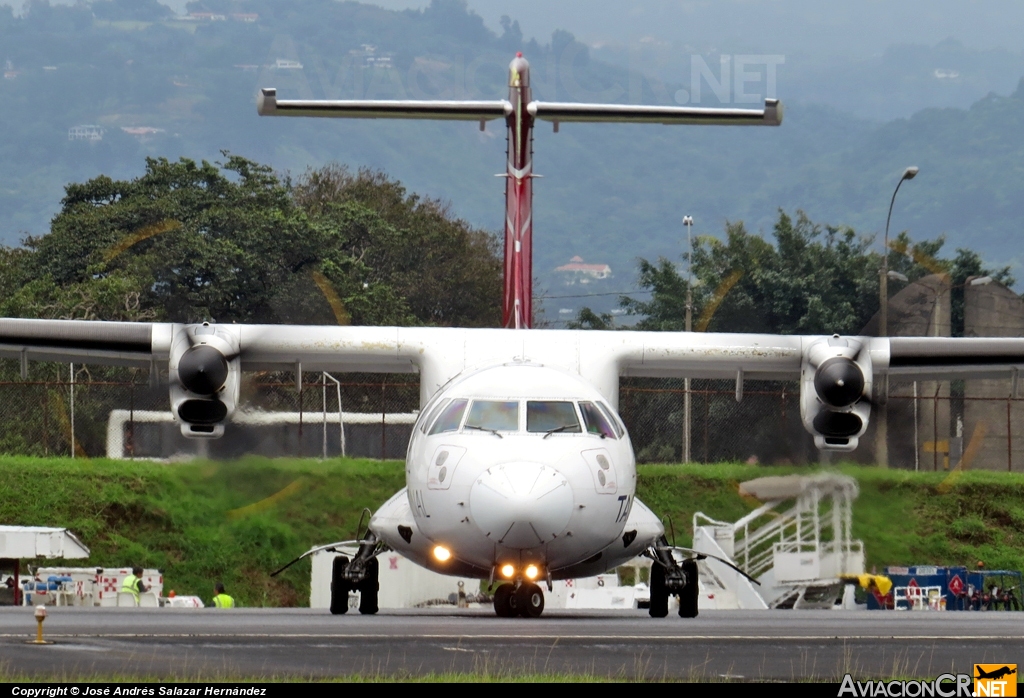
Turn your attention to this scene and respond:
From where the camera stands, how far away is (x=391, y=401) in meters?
41.6

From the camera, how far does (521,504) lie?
15180 millimetres

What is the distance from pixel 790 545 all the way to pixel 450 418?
39.0 ft

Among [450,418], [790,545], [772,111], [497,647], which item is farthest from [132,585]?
[497,647]

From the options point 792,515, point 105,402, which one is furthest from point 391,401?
point 792,515

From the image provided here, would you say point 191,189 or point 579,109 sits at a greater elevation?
point 191,189

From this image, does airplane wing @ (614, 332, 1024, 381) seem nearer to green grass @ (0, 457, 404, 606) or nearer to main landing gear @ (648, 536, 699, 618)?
main landing gear @ (648, 536, 699, 618)

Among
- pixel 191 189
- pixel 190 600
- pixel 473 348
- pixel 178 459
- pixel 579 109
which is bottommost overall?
pixel 190 600

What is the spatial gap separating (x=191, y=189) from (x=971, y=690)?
50328 millimetres

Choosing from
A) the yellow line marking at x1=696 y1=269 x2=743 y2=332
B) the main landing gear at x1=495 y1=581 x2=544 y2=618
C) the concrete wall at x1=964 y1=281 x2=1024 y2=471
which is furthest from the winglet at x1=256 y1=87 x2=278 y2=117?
the concrete wall at x1=964 y1=281 x2=1024 y2=471

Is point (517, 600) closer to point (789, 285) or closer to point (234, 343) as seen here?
point (234, 343)

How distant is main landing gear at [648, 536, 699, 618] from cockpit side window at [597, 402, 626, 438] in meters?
2.28

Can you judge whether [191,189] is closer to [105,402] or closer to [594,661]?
[105,402]

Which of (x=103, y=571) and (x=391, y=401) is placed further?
(x=391, y=401)

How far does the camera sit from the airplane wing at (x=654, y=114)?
2020 centimetres
